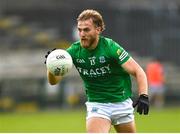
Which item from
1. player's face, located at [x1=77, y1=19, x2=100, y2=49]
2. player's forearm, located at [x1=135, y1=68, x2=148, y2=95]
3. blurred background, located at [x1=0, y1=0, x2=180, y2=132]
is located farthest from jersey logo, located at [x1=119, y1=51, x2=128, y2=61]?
blurred background, located at [x1=0, y1=0, x2=180, y2=132]

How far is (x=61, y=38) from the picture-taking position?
3023 centimetres

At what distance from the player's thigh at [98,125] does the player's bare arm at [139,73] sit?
1.95 ft

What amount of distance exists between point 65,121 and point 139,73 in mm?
12238

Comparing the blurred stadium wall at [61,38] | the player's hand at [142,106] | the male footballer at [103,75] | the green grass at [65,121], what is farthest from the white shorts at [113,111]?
the blurred stadium wall at [61,38]

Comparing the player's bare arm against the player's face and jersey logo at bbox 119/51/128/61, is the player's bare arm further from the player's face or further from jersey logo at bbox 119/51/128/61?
the player's face

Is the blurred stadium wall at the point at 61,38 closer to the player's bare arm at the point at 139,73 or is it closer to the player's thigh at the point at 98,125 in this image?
the player's thigh at the point at 98,125

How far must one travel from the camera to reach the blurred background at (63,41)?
26797 millimetres

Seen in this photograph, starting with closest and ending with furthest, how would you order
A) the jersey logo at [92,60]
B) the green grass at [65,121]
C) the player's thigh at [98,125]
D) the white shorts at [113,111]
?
1. the player's thigh at [98,125]
2. the jersey logo at [92,60]
3. the white shorts at [113,111]
4. the green grass at [65,121]

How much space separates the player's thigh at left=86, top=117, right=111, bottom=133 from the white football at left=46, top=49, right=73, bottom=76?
71cm

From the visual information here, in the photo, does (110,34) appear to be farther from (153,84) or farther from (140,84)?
(140,84)

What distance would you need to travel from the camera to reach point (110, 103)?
948cm

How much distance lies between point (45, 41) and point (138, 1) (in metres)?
4.09

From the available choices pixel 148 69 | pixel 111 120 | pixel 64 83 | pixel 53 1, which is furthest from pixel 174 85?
pixel 111 120

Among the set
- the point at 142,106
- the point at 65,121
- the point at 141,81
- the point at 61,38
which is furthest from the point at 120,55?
the point at 61,38
